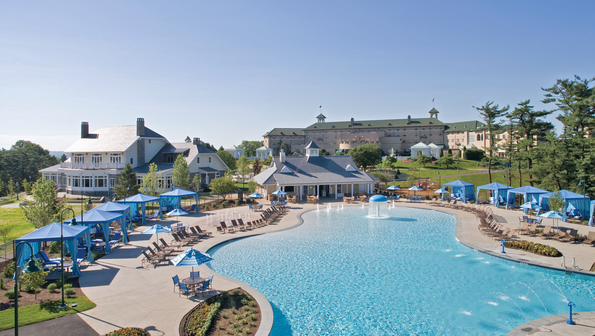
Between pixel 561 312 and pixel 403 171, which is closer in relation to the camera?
pixel 561 312

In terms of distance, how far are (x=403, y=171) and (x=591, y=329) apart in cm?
5625

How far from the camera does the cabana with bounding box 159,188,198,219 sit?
1177 inches

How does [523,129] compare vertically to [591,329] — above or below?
above

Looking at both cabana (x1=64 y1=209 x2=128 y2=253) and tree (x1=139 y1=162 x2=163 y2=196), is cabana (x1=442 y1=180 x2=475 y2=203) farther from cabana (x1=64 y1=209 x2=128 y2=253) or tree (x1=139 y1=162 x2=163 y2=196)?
cabana (x1=64 y1=209 x2=128 y2=253)

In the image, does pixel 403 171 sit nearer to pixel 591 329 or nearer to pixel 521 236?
pixel 521 236

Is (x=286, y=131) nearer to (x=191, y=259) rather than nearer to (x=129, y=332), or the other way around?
(x=191, y=259)

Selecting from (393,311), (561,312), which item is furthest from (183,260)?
(561,312)

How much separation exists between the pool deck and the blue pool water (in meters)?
0.83

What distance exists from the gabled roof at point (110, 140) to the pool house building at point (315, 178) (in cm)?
1842

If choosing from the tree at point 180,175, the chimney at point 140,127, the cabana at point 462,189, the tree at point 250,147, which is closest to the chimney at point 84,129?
the chimney at point 140,127

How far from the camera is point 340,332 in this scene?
1083cm

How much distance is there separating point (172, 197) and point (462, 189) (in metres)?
30.7

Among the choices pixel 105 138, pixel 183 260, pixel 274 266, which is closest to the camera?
pixel 183 260

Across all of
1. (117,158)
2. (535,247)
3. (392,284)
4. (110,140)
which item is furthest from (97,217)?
(110,140)
